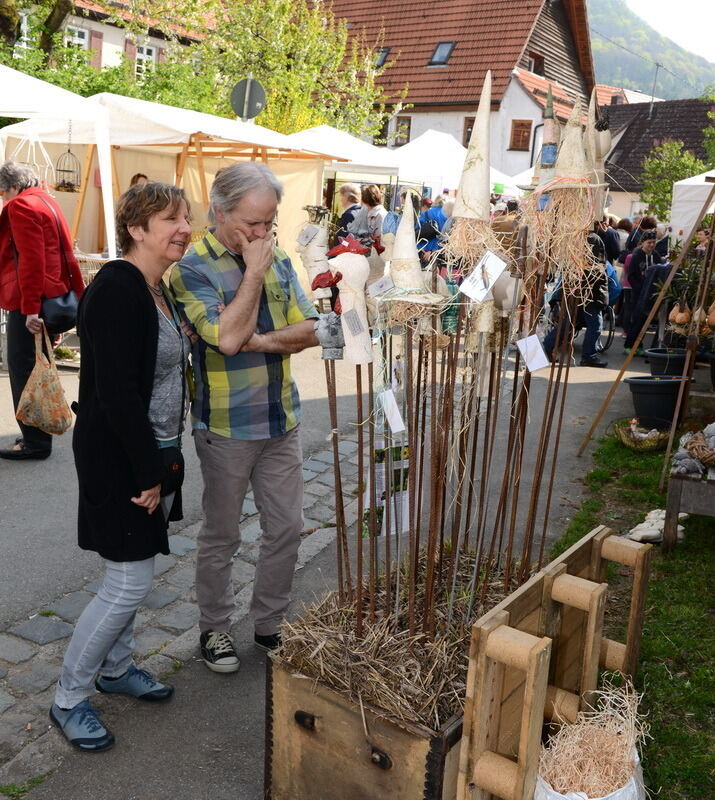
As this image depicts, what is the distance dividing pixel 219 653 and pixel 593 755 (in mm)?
1549

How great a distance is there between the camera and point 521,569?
9.13ft

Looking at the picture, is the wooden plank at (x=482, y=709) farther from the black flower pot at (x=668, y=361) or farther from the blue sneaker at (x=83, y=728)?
the black flower pot at (x=668, y=361)

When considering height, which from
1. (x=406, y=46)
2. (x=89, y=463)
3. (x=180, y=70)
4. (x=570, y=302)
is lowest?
(x=89, y=463)

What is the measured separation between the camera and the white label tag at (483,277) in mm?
2174

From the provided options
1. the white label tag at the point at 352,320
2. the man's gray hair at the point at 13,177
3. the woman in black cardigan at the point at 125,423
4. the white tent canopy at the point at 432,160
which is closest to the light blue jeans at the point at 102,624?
the woman in black cardigan at the point at 125,423

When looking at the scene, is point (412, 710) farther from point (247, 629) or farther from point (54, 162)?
point (54, 162)

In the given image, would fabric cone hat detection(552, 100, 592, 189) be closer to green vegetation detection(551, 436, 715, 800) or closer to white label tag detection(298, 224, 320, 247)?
white label tag detection(298, 224, 320, 247)

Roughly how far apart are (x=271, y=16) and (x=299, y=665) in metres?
17.6

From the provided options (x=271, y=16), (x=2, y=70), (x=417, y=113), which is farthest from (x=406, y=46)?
(x=2, y=70)

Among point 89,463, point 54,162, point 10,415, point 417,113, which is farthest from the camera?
point 417,113

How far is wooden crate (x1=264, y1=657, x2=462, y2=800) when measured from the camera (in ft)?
7.02

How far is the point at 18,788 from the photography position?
8.31 feet

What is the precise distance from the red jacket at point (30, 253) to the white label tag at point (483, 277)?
3.69m

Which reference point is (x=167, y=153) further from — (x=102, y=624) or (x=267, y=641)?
(x=102, y=624)
